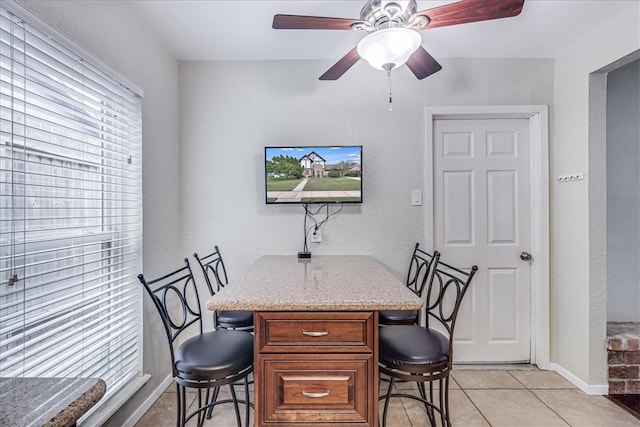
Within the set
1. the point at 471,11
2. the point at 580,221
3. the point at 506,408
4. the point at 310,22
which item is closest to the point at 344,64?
the point at 310,22

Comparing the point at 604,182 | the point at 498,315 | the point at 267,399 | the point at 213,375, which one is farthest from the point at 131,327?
the point at 604,182

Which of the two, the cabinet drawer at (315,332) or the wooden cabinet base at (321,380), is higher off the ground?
the cabinet drawer at (315,332)

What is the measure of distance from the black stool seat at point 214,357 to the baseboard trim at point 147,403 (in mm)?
758

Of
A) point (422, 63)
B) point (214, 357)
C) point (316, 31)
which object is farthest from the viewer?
point (316, 31)

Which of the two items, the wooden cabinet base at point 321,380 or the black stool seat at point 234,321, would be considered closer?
the wooden cabinet base at point 321,380

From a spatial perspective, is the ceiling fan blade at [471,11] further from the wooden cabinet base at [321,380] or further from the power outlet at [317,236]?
the power outlet at [317,236]

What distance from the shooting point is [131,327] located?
1.83 m

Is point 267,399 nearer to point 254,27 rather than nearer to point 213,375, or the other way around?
point 213,375

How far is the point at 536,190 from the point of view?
2.43 meters

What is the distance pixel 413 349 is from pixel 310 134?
1.69m

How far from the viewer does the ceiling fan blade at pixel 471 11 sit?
49.2 inches

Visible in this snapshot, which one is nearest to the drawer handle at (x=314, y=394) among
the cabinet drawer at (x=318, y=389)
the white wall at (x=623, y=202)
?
the cabinet drawer at (x=318, y=389)

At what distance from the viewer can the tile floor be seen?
5.93 feet

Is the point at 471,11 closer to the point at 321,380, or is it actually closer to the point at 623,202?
the point at 321,380
